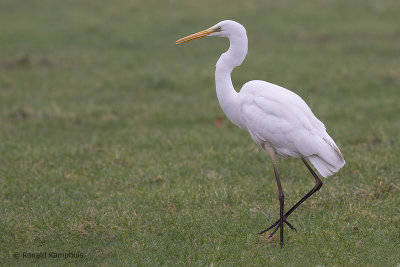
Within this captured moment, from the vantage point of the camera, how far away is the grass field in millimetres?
5164

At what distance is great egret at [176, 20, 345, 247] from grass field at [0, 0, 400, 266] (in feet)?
2.06

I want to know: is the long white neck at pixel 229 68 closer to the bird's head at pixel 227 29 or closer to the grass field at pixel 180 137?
the bird's head at pixel 227 29

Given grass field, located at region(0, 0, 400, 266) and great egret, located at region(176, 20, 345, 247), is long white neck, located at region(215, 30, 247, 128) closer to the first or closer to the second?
great egret, located at region(176, 20, 345, 247)

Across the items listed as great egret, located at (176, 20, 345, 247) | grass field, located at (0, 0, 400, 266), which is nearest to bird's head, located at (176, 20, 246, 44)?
great egret, located at (176, 20, 345, 247)

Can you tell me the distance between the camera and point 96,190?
6.57 m

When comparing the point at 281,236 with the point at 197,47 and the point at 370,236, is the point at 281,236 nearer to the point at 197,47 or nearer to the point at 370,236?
the point at 370,236

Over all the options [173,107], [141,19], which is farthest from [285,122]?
[141,19]

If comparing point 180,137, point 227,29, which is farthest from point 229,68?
point 180,137

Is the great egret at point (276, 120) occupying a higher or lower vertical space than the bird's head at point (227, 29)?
lower

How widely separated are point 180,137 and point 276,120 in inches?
140

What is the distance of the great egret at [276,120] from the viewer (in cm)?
521

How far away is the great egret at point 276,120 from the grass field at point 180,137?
2.06 ft

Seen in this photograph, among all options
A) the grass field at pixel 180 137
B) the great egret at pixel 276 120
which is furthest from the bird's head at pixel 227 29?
the grass field at pixel 180 137

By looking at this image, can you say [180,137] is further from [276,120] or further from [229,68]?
[276,120]
